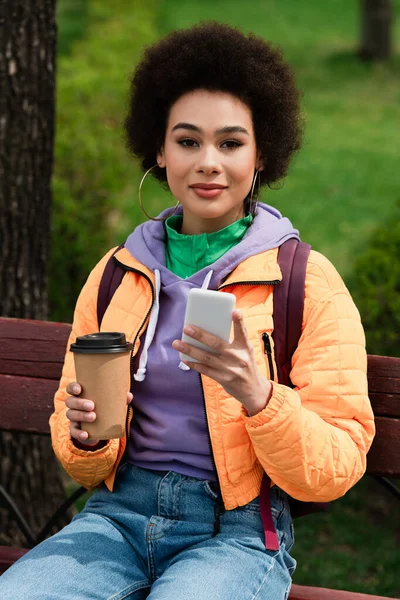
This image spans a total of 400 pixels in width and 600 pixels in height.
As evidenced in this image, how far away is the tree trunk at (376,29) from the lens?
14.3 metres

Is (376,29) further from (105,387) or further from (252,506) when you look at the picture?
(105,387)

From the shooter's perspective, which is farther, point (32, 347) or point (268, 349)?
point (32, 347)

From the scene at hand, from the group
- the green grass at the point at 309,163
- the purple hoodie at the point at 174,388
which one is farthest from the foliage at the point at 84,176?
the purple hoodie at the point at 174,388

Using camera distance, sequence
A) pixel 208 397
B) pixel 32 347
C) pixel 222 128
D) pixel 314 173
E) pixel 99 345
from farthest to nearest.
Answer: pixel 314 173, pixel 32 347, pixel 222 128, pixel 208 397, pixel 99 345

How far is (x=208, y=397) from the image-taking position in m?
2.49

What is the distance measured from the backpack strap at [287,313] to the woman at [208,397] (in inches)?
1.0

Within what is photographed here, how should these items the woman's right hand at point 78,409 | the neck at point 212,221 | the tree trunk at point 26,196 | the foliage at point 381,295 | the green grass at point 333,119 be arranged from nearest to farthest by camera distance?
the woman's right hand at point 78,409, the neck at point 212,221, the tree trunk at point 26,196, the foliage at point 381,295, the green grass at point 333,119

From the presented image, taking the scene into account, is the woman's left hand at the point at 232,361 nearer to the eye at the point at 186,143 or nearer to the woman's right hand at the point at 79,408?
the woman's right hand at the point at 79,408

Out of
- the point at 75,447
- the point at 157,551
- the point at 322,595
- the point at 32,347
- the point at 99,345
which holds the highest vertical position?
the point at 99,345

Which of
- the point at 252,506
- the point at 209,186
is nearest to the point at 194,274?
the point at 209,186

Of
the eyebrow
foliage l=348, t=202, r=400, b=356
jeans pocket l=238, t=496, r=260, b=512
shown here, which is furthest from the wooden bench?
foliage l=348, t=202, r=400, b=356

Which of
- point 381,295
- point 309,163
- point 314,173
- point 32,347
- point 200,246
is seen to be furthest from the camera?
point 309,163

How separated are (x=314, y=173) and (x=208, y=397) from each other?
7043mm

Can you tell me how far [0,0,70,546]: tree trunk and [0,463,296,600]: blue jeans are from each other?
122 cm
